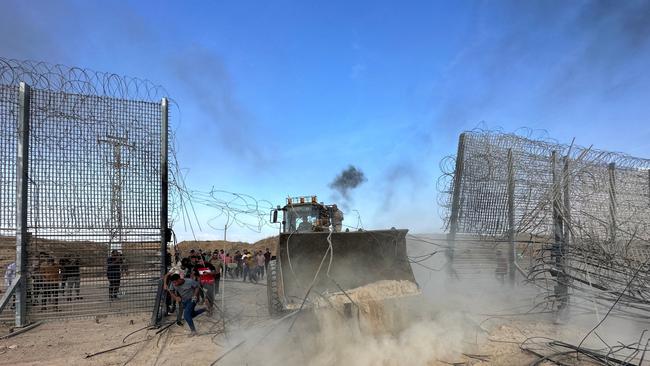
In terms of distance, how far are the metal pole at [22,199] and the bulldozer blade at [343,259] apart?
493 cm

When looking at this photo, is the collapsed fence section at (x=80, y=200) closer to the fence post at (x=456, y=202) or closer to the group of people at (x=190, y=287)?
the group of people at (x=190, y=287)

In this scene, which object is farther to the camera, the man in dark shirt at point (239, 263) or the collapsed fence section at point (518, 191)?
the man in dark shirt at point (239, 263)

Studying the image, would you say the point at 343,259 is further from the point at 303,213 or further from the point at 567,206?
the point at 567,206

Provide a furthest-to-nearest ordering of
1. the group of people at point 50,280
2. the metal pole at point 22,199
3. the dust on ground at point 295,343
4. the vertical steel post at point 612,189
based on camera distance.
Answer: the vertical steel post at point 612,189
the group of people at point 50,280
the metal pole at point 22,199
the dust on ground at point 295,343

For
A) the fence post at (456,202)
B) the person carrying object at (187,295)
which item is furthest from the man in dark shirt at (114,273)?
the fence post at (456,202)

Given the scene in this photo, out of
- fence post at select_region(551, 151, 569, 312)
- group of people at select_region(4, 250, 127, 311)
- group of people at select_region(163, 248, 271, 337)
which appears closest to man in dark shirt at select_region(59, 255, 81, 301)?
group of people at select_region(4, 250, 127, 311)

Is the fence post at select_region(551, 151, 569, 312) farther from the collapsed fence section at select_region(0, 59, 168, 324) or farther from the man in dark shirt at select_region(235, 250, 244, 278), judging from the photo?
the man in dark shirt at select_region(235, 250, 244, 278)

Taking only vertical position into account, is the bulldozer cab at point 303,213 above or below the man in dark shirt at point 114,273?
above

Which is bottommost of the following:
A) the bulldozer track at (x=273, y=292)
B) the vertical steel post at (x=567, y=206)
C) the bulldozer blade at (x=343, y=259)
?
the bulldozer track at (x=273, y=292)

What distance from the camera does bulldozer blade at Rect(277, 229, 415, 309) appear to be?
26.9 feet

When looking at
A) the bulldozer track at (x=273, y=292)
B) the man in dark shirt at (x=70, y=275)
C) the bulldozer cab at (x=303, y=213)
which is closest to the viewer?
the bulldozer track at (x=273, y=292)

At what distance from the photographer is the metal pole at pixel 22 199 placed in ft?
26.6

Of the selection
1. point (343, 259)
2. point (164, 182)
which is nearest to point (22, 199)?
point (164, 182)

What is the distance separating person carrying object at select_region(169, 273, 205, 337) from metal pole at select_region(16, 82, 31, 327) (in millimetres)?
2729
